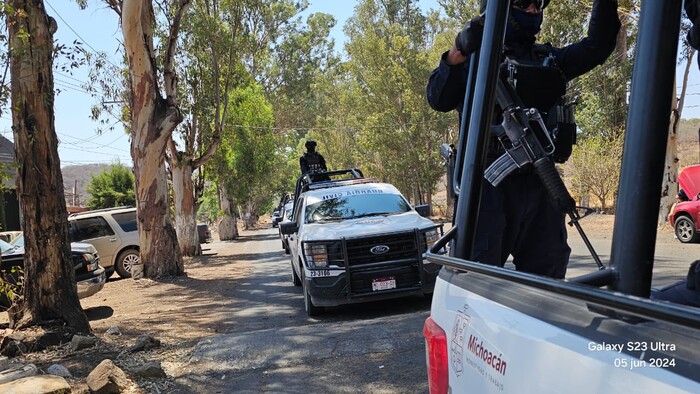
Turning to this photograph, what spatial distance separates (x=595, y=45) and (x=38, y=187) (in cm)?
651

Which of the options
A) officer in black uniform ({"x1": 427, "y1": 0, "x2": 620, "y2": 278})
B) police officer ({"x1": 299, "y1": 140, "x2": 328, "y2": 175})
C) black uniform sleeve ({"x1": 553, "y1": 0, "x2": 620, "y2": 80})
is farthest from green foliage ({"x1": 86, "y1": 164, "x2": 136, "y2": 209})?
black uniform sleeve ({"x1": 553, "y1": 0, "x2": 620, "y2": 80})

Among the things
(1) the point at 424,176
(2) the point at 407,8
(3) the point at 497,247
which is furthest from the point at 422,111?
(3) the point at 497,247

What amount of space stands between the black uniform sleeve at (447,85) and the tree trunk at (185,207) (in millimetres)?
18409

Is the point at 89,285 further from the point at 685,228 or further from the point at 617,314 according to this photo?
the point at 617,314

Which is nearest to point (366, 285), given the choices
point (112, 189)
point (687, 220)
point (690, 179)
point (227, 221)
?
point (690, 179)

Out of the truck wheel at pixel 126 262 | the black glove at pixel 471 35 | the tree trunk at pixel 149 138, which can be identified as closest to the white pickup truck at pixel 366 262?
the black glove at pixel 471 35

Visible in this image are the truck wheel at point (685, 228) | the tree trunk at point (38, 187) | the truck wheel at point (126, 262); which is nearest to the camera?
the tree trunk at point (38, 187)

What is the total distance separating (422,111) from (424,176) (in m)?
3.51

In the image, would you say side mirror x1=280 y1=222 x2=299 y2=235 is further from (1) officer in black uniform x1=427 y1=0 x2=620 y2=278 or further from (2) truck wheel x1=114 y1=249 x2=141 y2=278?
(2) truck wheel x1=114 y1=249 x2=141 y2=278

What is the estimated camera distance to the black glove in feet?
7.29

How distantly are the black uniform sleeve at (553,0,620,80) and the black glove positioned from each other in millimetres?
479

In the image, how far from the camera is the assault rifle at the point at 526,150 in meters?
2.30

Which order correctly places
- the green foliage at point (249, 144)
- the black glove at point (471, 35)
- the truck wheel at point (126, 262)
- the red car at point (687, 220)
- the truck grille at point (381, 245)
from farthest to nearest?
the green foliage at point (249, 144)
the truck wheel at point (126, 262)
the red car at point (687, 220)
the truck grille at point (381, 245)
the black glove at point (471, 35)

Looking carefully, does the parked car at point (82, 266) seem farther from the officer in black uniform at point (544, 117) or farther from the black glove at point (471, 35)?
the black glove at point (471, 35)
